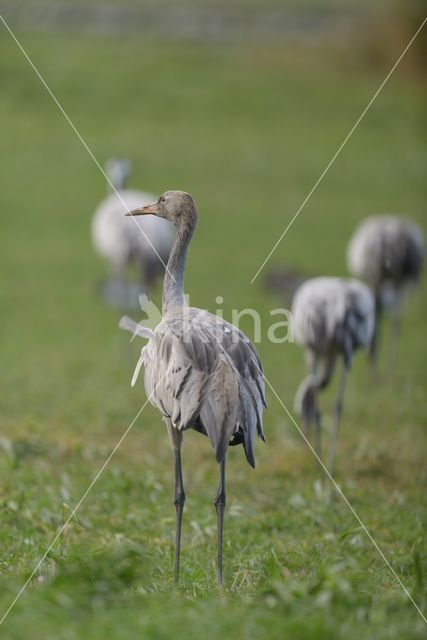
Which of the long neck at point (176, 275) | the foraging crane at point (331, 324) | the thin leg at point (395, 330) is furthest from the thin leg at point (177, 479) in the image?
the thin leg at point (395, 330)

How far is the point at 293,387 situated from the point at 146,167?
39.5 feet

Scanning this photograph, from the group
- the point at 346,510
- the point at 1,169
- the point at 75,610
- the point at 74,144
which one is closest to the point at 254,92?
the point at 74,144

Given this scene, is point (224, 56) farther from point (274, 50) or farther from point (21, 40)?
point (21, 40)

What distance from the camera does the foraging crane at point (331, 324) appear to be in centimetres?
762

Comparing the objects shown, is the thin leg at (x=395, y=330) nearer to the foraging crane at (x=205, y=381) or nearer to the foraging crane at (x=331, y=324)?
the foraging crane at (x=331, y=324)

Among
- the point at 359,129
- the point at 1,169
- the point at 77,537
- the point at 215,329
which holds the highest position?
the point at 359,129

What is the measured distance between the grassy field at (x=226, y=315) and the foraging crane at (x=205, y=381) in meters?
0.65

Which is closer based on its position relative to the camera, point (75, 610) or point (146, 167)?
point (75, 610)

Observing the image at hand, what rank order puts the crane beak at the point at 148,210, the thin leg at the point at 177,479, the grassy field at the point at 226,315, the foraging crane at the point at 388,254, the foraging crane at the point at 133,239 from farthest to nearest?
the foraging crane at the point at 133,239
the foraging crane at the point at 388,254
the crane beak at the point at 148,210
the thin leg at the point at 177,479
the grassy field at the point at 226,315

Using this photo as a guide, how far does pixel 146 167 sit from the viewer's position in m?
22.2

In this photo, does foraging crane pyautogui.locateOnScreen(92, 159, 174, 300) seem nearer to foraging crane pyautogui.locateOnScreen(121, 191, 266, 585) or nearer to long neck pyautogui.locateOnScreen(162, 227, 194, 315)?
long neck pyautogui.locateOnScreen(162, 227, 194, 315)

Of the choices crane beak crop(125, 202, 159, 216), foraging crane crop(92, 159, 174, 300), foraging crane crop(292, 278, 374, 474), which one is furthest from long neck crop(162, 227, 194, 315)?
foraging crane crop(92, 159, 174, 300)

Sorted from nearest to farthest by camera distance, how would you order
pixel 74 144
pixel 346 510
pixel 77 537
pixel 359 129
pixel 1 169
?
pixel 77 537
pixel 346 510
pixel 1 169
pixel 74 144
pixel 359 129

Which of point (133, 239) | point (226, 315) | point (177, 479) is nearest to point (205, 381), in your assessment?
point (177, 479)
